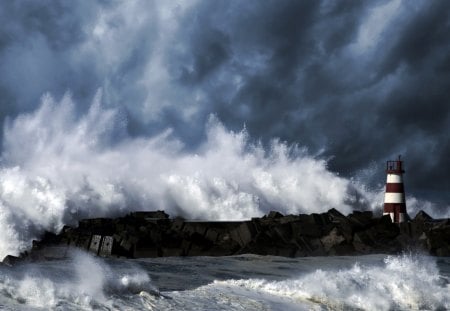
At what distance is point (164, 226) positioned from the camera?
13.4 metres

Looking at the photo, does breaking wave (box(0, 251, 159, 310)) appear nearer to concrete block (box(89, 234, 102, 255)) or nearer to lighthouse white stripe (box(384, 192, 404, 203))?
concrete block (box(89, 234, 102, 255))

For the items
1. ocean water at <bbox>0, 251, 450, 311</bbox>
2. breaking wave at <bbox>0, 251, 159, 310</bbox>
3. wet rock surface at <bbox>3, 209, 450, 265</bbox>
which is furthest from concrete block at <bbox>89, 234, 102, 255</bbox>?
breaking wave at <bbox>0, 251, 159, 310</bbox>

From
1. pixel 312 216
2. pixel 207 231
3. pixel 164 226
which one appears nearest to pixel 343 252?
pixel 312 216

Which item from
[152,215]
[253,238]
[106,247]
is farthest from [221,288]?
[152,215]

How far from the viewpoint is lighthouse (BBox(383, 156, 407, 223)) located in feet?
53.0

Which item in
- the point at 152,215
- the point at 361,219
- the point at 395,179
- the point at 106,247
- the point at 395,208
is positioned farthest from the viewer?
the point at 395,179

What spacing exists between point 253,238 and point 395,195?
6.04m

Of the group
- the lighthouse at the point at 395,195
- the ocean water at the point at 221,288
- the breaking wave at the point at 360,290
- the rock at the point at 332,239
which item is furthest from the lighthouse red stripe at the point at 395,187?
the breaking wave at the point at 360,290

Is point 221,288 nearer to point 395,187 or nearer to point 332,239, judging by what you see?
point 332,239

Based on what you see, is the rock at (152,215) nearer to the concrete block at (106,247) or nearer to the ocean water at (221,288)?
the concrete block at (106,247)

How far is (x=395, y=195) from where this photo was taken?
1639 centimetres

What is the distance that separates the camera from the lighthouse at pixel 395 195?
1614 cm

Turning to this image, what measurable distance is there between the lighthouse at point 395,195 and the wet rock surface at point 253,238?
186 cm

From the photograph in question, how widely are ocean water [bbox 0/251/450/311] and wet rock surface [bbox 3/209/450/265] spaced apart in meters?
1.57
